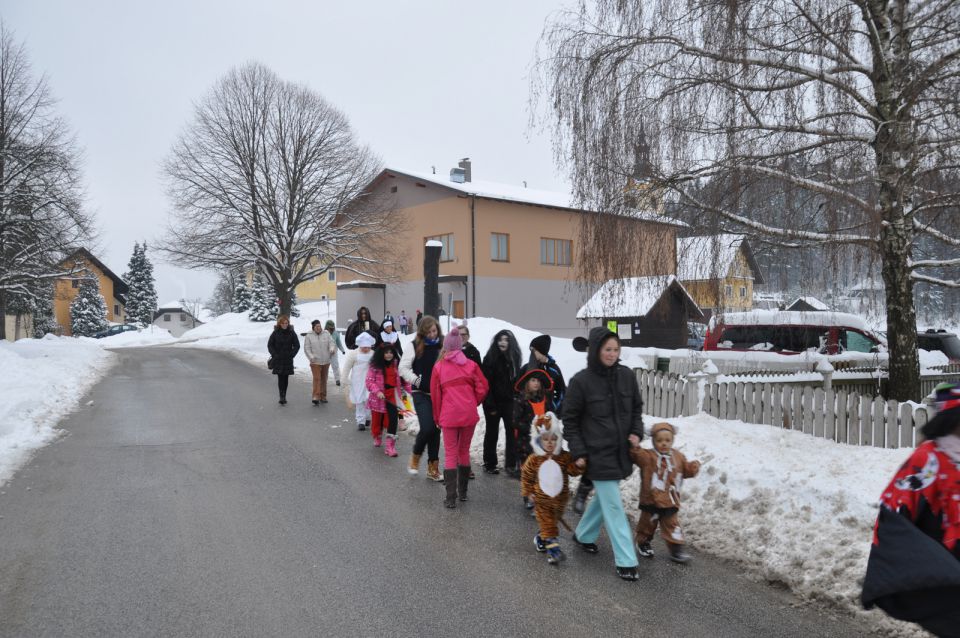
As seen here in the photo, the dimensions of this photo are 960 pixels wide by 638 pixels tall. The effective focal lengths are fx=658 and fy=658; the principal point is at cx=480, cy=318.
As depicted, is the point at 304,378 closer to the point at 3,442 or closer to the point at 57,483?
the point at 3,442

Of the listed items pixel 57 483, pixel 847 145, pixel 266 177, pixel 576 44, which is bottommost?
pixel 57 483

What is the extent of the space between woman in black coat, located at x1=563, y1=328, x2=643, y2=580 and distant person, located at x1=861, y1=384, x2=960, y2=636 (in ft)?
7.25

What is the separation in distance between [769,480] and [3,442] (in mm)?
9777

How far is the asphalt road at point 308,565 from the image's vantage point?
3.98 m

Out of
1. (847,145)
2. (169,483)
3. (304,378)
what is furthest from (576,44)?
(304,378)

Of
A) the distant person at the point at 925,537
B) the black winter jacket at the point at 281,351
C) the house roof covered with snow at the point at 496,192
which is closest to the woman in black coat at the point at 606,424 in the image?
the distant person at the point at 925,537

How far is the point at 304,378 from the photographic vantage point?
60.7 ft

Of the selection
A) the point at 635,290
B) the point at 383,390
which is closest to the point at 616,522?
the point at 383,390

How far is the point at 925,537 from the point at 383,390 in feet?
24.1

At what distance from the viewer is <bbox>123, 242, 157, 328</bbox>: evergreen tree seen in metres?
76.5

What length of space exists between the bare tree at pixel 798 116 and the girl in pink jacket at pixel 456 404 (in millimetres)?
3929

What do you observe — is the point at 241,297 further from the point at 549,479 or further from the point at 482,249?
the point at 549,479

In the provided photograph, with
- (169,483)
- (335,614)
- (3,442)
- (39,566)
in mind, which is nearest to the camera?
(335,614)

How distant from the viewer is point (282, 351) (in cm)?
1318
